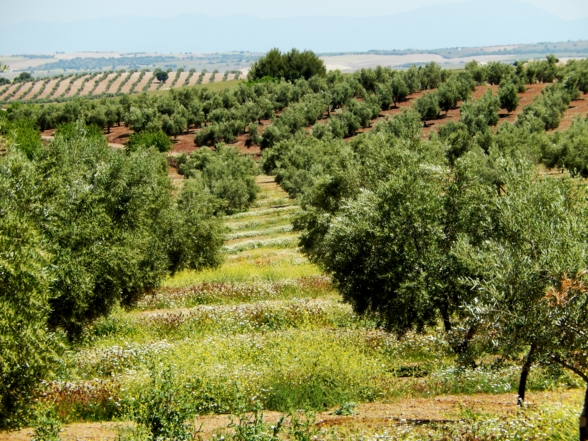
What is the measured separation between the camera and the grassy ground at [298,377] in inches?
568

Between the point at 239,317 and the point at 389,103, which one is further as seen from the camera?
the point at 389,103

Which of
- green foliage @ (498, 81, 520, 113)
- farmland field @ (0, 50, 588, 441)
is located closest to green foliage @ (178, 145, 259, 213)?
farmland field @ (0, 50, 588, 441)

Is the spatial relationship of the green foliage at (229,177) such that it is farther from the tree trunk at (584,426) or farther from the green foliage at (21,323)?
the tree trunk at (584,426)

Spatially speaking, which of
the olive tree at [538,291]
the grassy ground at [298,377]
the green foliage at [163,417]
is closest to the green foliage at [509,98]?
the grassy ground at [298,377]

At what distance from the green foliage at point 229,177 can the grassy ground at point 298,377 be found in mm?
39221

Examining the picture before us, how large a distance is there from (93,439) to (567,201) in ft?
47.9

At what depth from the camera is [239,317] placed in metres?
28.1

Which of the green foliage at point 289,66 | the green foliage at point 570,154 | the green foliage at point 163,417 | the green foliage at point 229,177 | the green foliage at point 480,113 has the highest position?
the green foliage at point 289,66

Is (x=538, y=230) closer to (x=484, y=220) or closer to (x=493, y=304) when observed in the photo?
(x=493, y=304)

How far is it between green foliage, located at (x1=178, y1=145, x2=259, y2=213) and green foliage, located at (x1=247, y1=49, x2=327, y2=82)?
82.6 meters

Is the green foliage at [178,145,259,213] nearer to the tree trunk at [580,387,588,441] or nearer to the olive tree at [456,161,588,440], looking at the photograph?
the olive tree at [456,161,588,440]

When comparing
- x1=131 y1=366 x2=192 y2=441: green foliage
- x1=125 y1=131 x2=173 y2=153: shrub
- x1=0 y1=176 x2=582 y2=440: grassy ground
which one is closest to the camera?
x1=131 y1=366 x2=192 y2=441: green foliage

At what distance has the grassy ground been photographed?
1442cm

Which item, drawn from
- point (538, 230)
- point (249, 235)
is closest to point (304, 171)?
point (249, 235)
